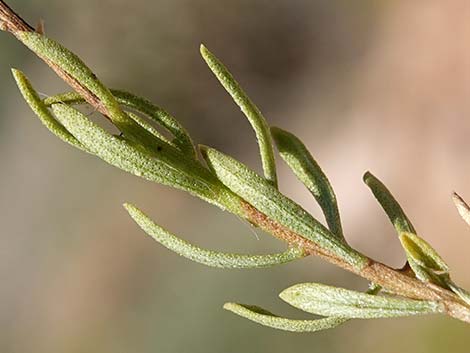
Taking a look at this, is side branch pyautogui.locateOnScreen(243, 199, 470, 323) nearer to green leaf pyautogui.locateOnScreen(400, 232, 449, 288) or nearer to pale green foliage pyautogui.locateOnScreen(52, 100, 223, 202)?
green leaf pyautogui.locateOnScreen(400, 232, 449, 288)

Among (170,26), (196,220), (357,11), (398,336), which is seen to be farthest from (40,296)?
(357,11)

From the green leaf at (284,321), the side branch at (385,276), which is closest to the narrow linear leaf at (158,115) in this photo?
the side branch at (385,276)

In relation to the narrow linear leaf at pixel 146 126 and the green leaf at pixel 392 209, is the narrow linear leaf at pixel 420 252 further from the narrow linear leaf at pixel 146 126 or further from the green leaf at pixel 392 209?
the narrow linear leaf at pixel 146 126

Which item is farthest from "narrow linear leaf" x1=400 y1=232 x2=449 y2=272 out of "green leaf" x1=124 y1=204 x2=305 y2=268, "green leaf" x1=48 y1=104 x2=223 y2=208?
"green leaf" x1=48 y1=104 x2=223 y2=208

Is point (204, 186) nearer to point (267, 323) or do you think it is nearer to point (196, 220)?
point (267, 323)

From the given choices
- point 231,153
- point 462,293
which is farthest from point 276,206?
point 231,153

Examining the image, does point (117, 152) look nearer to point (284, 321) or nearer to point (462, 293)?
point (284, 321)

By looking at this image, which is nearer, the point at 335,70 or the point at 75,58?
the point at 75,58
